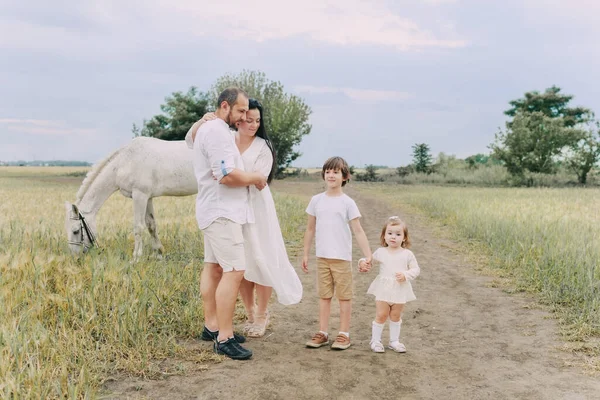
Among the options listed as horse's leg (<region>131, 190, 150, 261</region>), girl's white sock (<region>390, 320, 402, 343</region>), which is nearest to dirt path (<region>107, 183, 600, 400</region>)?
girl's white sock (<region>390, 320, 402, 343</region>)

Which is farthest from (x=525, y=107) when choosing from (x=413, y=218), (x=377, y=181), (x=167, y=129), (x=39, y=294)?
(x=39, y=294)

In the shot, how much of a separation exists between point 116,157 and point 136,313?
13.3ft

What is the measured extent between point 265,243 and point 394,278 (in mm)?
1255

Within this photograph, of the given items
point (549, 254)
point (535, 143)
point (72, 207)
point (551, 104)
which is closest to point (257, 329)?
point (72, 207)

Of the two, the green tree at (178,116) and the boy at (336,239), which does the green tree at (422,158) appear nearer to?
the green tree at (178,116)

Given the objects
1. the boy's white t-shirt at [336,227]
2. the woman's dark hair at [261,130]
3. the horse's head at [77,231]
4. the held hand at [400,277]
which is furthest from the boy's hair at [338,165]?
the horse's head at [77,231]

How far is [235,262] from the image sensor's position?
179 inches

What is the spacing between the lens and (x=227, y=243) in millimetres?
4508

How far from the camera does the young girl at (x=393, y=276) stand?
15.9 ft

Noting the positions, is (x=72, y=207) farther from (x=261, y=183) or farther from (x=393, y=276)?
(x=393, y=276)

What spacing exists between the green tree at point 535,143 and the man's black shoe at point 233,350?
1382 inches

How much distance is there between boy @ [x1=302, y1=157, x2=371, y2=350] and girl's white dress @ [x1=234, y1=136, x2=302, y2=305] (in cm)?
32

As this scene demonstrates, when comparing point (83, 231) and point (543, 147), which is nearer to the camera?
point (83, 231)

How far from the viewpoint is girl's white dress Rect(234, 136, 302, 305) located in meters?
4.92
